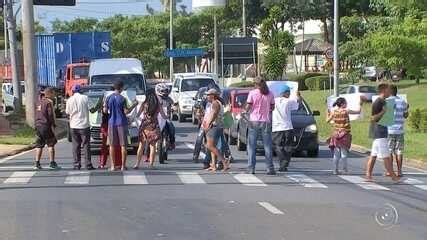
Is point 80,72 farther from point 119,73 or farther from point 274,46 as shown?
point 274,46

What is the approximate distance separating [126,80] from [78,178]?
12.8 m

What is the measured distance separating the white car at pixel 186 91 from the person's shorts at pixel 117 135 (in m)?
17.8

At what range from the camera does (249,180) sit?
14.9 metres

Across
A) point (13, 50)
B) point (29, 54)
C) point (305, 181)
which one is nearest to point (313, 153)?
point (305, 181)

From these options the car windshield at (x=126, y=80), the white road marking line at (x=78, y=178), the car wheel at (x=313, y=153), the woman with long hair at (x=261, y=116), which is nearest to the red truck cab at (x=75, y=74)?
the car windshield at (x=126, y=80)

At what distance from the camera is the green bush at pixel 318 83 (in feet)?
191

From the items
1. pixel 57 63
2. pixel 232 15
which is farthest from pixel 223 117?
pixel 232 15

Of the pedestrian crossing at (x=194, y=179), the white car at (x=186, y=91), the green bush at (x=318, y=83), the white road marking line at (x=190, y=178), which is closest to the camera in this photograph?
the pedestrian crossing at (x=194, y=179)

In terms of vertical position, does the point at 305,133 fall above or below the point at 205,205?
above

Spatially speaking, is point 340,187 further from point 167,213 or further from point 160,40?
point 160,40

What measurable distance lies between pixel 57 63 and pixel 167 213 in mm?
31657

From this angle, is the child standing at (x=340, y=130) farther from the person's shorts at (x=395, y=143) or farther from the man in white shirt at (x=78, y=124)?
the man in white shirt at (x=78, y=124)

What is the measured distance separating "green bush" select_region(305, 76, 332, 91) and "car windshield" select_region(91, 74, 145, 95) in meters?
31.5

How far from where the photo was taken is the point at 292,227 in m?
9.88
